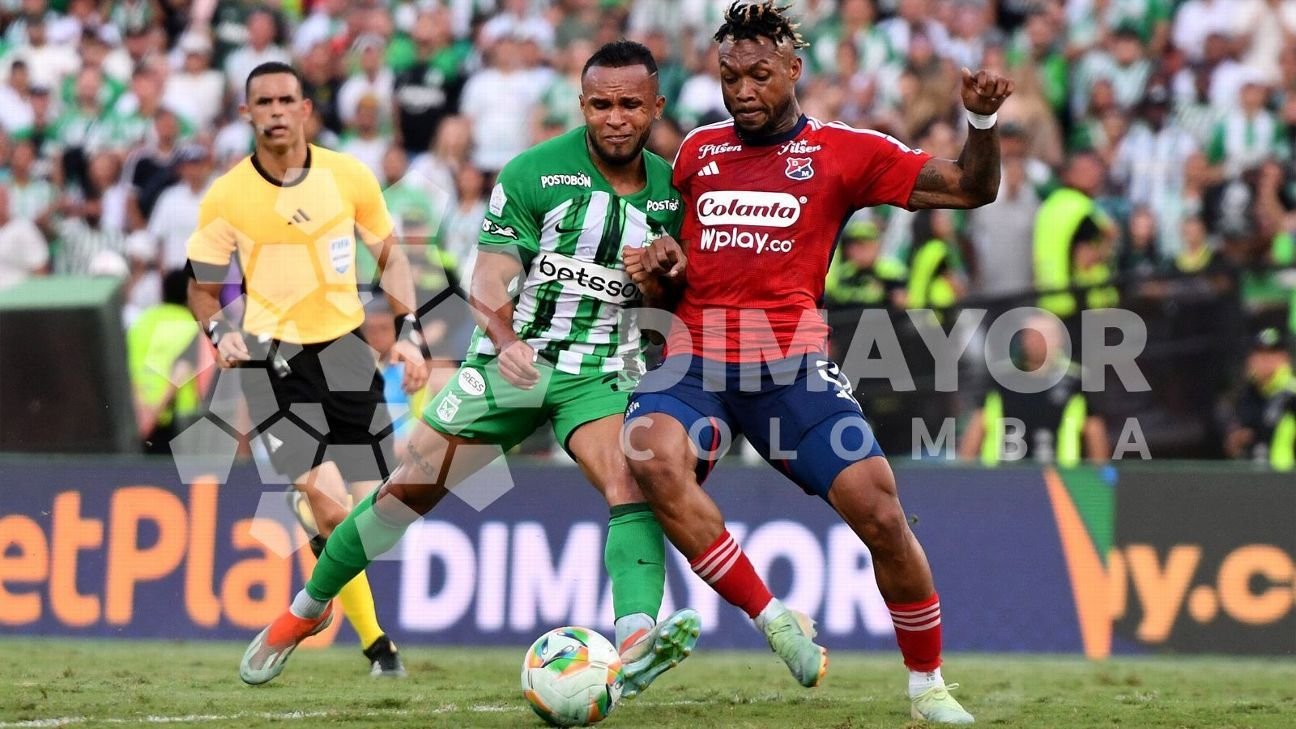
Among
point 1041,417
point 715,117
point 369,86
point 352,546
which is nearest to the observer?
point 352,546

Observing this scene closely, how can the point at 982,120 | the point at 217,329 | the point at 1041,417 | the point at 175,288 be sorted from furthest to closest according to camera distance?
1. the point at 175,288
2. the point at 1041,417
3. the point at 217,329
4. the point at 982,120

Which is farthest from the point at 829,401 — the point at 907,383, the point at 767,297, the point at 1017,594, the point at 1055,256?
the point at 1055,256

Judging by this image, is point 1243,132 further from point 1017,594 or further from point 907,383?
point 1017,594

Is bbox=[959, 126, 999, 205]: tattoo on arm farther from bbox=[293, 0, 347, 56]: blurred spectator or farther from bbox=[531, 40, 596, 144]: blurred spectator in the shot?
bbox=[293, 0, 347, 56]: blurred spectator

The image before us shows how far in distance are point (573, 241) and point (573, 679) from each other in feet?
5.70

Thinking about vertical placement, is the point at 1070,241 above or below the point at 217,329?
above

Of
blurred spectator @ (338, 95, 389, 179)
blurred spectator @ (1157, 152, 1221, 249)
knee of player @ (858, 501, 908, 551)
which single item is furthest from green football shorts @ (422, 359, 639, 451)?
blurred spectator @ (338, 95, 389, 179)

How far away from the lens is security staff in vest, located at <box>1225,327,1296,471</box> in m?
11.4

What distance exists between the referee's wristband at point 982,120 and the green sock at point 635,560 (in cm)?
184

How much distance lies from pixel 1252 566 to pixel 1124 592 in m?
0.72

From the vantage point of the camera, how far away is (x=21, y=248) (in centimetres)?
1457

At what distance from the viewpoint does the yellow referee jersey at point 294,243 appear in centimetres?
830

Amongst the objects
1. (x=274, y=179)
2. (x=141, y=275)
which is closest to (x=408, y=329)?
(x=274, y=179)

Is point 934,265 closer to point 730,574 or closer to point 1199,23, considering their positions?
point 1199,23
